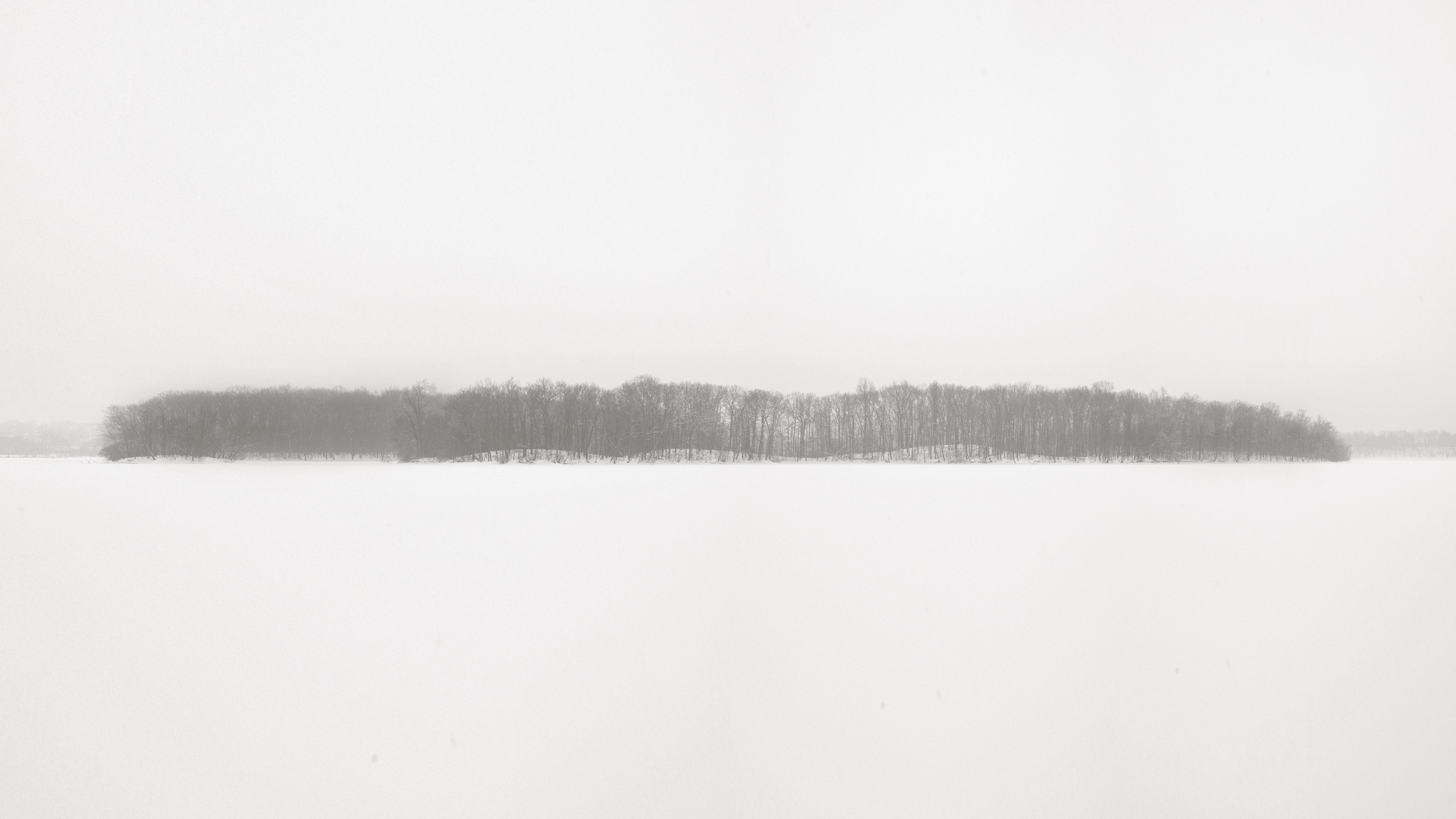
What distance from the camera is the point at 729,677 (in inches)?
175

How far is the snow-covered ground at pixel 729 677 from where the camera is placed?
3.09 metres

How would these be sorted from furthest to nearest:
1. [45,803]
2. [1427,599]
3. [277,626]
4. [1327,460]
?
[1327,460] → [1427,599] → [277,626] → [45,803]

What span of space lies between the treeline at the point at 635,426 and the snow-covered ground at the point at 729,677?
164 ft

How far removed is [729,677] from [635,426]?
5705 cm

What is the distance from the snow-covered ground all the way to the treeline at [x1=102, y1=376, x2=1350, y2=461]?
164ft

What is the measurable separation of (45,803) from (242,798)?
2.90 ft

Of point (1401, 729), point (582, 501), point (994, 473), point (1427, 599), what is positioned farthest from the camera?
point (994, 473)

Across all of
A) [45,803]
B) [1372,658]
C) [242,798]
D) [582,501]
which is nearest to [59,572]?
[45,803]

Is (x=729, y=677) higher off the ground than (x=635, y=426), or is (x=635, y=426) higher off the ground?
(x=635, y=426)

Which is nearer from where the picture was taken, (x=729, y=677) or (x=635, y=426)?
(x=729, y=677)

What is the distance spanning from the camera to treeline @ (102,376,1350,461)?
5800 centimetres

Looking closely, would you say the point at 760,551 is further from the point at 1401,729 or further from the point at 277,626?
the point at 1401,729

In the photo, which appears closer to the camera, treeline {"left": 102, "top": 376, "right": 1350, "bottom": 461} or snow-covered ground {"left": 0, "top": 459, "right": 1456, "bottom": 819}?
snow-covered ground {"left": 0, "top": 459, "right": 1456, "bottom": 819}

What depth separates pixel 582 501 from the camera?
57.8 ft
